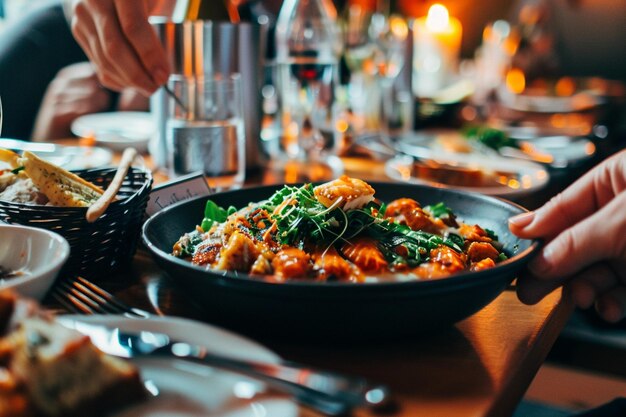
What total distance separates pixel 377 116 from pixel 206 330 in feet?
6.96

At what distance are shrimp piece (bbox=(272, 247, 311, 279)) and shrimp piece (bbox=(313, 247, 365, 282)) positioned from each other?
0.06ft

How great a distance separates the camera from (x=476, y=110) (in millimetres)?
3059

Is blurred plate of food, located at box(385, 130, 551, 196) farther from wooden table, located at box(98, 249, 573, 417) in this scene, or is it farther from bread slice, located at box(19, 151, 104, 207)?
bread slice, located at box(19, 151, 104, 207)

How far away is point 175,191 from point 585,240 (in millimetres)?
753

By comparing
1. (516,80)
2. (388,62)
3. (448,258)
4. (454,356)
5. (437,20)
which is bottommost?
(454,356)

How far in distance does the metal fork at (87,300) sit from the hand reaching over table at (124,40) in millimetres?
756

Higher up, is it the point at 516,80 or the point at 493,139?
the point at 516,80

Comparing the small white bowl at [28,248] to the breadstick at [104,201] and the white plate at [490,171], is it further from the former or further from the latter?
the white plate at [490,171]

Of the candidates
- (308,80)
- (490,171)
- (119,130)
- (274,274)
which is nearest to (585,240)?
(274,274)

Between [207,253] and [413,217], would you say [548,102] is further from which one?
[207,253]

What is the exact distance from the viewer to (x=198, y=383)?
0.67m

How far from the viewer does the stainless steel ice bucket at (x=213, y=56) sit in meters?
1.86

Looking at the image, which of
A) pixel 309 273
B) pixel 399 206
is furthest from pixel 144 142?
pixel 309 273

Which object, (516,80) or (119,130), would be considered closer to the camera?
(119,130)
